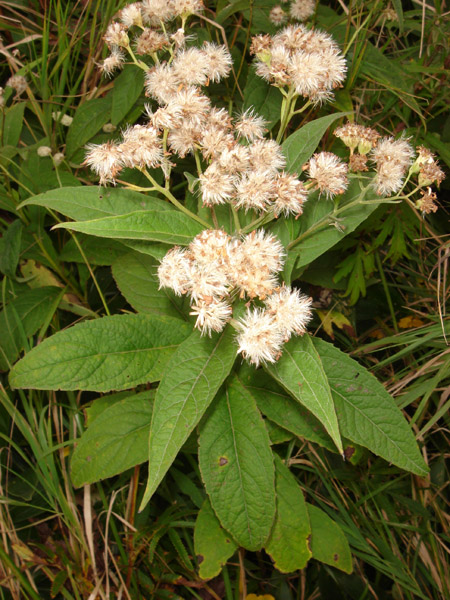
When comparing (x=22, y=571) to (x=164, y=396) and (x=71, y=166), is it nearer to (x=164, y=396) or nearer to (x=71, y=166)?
(x=164, y=396)

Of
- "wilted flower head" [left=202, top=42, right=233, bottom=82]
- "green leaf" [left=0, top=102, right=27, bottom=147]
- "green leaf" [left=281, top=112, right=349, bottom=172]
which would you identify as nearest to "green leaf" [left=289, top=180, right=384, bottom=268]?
"green leaf" [left=281, top=112, right=349, bottom=172]

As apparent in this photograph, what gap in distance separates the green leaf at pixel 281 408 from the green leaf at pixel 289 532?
243 millimetres

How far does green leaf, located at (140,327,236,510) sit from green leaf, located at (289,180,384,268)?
16.5 inches

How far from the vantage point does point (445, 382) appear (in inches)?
89.1

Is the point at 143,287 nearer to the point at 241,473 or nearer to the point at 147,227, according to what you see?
the point at 147,227

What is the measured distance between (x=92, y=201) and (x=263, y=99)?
91 cm

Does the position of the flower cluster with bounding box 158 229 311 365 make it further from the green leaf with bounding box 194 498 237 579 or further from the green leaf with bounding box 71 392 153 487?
the green leaf with bounding box 194 498 237 579

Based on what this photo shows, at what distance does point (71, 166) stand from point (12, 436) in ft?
4.25

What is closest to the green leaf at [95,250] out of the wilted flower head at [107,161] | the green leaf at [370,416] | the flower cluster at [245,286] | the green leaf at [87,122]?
the green leaf at [87,122]

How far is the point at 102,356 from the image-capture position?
171cm

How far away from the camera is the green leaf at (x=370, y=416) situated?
5.64 ft

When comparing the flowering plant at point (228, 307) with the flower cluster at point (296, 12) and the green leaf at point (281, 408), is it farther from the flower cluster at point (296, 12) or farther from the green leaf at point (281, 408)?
the flower cluster at point (296, 12)

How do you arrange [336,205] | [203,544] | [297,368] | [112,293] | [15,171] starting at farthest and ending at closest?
1. [112,293]
2. [15,171]
3. [203,544]
4. [336,205]
5. [297,368]

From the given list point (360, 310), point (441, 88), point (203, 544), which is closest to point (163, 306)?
point (203, 544)
